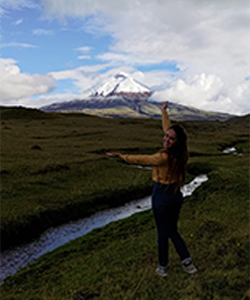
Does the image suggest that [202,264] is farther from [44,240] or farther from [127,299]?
[44,240]

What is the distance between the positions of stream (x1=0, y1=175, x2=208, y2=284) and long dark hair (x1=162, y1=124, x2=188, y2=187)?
40.0 feet

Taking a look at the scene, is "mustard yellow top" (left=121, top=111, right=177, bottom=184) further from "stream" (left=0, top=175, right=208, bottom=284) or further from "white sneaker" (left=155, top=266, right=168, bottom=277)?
"stream" (left=0, top=175, right=208, bottom=284)

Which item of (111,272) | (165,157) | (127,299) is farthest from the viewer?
(111,272)

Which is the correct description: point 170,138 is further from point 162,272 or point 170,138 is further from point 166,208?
point 162,272

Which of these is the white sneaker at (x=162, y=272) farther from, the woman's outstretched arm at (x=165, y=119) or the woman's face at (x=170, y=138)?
the woman's outstretched arm at (x=165, y=119)

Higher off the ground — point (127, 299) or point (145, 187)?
point (127, 299)

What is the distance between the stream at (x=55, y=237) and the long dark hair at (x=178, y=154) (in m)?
12.2

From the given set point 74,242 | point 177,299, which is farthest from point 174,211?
point 74,242

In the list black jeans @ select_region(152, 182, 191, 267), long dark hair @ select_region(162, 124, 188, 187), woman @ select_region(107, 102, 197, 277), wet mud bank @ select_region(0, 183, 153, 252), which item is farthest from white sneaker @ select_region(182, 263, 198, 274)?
wet mud bank @ select_region(0, 183, 153, 252)

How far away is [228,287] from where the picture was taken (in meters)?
10.0

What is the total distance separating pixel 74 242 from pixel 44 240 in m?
3.00

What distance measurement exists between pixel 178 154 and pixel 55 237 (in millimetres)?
15333

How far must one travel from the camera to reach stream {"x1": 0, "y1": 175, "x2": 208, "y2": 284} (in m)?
17.5

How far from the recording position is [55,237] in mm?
21203
